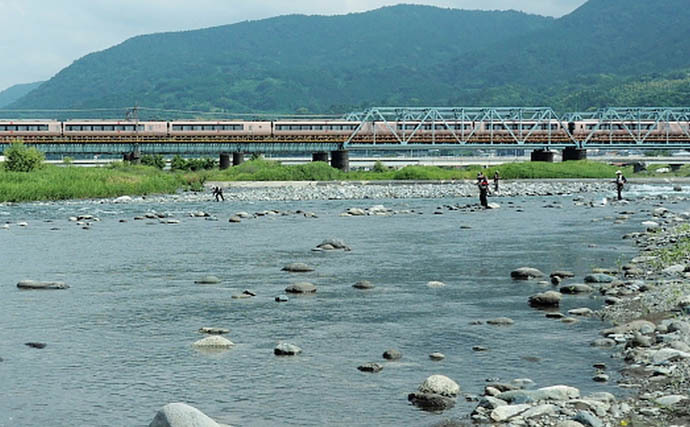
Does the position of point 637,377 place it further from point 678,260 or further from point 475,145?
point 475,145

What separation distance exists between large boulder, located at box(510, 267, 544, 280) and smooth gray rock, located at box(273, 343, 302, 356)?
10.3 metres

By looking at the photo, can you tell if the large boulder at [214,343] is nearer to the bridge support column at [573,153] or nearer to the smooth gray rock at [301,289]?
the smooth gray rock at [301,289]

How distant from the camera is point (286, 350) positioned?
1492cm

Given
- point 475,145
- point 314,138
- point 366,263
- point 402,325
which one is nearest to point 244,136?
point 314,138

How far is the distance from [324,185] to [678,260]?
68087 millimetres

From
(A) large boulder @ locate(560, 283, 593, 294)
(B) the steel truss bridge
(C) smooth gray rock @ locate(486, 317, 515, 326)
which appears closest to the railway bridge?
(B) the steel truss bridge

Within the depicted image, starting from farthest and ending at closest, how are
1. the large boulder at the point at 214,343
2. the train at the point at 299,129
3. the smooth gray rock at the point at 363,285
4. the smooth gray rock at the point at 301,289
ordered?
the train at the point at 299,129, the smooth gray rock at the point at 363,285, the smooth gray rock at the point at 301,289, the large boulder at the point at 214,343

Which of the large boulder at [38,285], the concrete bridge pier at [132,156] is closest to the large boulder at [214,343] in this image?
the large boulder at [38,285]

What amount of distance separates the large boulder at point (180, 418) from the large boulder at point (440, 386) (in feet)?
11.5

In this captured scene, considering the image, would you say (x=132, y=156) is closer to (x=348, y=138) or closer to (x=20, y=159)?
(x=348, y=138)

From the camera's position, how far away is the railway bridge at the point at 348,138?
120 metres

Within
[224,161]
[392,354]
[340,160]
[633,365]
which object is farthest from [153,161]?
[633,365]

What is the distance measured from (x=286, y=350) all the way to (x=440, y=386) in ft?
11.7

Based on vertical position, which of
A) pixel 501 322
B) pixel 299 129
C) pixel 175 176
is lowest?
pixel 501 322
